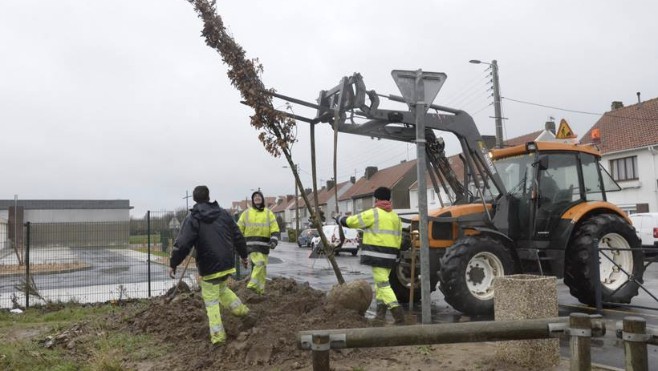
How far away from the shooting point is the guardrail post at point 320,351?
3.82m

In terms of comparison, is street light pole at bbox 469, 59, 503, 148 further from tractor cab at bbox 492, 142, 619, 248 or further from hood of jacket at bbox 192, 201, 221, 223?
hood of jacket at bbox 192, 201, 221, 223

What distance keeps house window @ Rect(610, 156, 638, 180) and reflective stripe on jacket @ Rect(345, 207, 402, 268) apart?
82.2 feet

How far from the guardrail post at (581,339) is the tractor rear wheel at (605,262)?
4553mm

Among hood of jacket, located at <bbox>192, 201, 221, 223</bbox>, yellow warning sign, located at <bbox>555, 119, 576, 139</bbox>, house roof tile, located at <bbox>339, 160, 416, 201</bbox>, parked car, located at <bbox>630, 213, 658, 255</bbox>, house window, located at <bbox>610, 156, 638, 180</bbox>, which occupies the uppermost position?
house roof tile, located at <bbox>339, 160, 416, 201</bbox>

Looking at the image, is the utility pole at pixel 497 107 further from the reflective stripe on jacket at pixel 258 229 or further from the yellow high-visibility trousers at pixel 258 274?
the yellow high-visibility trousers at pixel 258 274

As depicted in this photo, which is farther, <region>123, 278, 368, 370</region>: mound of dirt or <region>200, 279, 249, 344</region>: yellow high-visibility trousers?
<region>200, 279, 249, 344</region>: yellow high-visibility trousers

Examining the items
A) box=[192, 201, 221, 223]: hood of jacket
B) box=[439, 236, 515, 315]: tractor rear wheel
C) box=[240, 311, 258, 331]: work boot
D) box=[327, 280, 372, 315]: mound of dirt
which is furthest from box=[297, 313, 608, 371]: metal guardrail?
box=[439, 236, 515, 315]: tractor rear wheel

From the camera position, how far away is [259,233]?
30.1 ft

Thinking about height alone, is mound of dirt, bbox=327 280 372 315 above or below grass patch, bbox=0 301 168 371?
above

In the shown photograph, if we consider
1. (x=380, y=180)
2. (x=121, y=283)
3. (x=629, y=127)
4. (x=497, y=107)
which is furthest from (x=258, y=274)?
(x=380, y=180)

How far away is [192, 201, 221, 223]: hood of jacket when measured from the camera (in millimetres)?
6453

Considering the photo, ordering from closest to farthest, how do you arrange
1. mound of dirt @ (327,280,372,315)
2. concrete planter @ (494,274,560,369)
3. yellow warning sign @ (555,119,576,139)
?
concrete planter @ (494,274,560,369) < mound of dirt @ (327,280,372,315) < yellow warning sign @ (555,119,576,139)

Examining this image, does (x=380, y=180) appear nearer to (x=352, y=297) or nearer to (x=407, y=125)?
(x=407, y=125)

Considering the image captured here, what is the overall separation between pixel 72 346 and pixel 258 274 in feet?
9.80
